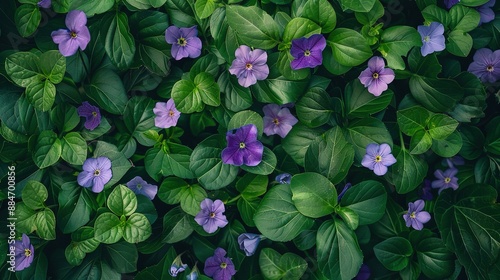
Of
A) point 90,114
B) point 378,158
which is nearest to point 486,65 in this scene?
point 378,158

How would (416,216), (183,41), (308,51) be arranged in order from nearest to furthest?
(308,51) → (183,41) → (416,216)

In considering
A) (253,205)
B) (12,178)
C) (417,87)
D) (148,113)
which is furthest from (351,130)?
(12,178)

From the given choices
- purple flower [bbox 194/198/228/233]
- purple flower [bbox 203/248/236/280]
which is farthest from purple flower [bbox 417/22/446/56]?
purple flower [bbox 203/248/236/280]

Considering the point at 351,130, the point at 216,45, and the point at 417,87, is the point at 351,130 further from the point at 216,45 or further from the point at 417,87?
the point at 216,45

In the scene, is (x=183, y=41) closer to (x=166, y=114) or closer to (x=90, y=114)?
(x=166, y=114)

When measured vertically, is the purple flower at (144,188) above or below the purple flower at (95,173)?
below

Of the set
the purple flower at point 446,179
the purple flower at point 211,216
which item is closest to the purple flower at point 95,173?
the purple flower at point 211,216

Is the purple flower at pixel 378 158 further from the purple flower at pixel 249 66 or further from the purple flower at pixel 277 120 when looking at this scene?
the purple flower at pixel 249 66
